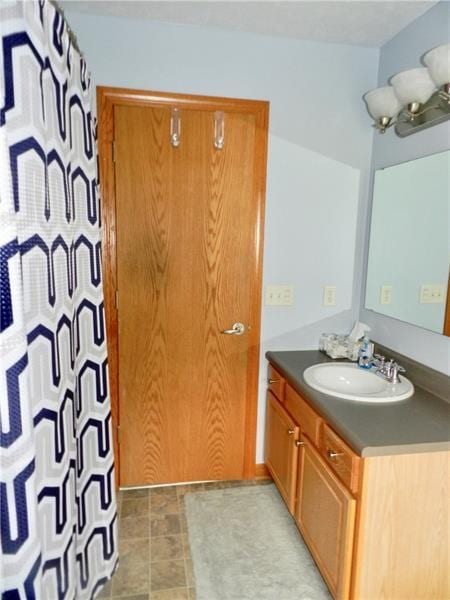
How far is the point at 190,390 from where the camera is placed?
2.21 metres

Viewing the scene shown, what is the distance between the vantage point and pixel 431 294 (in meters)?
1.73

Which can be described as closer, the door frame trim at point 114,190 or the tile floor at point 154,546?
the tile floor at point 154,546

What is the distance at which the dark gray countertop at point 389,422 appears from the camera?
1.28 meters

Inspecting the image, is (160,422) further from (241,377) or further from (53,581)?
(53,581)

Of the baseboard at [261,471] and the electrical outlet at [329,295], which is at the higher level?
the electrical outlet at [329,295]

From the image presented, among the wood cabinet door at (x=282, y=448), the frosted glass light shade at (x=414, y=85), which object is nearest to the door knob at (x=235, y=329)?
the wood cabinet door at (x=282, y=448)

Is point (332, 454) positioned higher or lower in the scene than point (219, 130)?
lower

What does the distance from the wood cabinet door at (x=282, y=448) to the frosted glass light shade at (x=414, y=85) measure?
61.3 inches

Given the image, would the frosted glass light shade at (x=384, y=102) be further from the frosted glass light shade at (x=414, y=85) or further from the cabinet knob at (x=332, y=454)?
the cabinet knob at (x=332, y=454)

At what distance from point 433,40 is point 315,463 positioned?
1914mm

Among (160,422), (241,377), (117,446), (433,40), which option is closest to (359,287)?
(241,377)

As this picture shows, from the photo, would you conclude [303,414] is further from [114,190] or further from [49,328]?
[114,190]

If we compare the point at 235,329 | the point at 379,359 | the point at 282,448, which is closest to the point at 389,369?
the point at 379,359

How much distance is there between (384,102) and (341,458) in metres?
1.63
